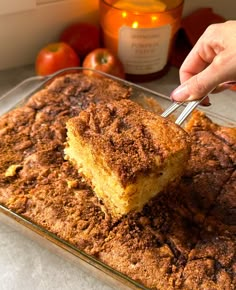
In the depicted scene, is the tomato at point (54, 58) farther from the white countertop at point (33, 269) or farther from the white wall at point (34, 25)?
the white countertop at point (33, 269)

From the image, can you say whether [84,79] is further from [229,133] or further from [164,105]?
[229,133]


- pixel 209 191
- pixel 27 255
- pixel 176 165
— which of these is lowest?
pixel 27 255

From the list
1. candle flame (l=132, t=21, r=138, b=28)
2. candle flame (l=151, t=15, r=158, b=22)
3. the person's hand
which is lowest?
→ candle flame (l=132, t=21, r=138, b=28)

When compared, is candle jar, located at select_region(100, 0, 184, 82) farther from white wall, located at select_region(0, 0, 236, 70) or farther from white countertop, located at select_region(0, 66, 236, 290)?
white countertop, located at select_region(0, 66, 236, 290)

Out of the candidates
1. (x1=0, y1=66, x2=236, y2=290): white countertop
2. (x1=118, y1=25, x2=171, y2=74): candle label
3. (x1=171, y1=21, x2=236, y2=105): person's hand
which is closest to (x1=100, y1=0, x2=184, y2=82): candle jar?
(x1=118, y1=25, x2=171, y2=74): candle label

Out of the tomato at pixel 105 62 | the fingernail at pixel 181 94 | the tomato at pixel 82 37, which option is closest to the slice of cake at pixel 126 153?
the fingernail at pixel 181 94

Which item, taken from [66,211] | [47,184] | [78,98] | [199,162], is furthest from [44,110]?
[199,162]
